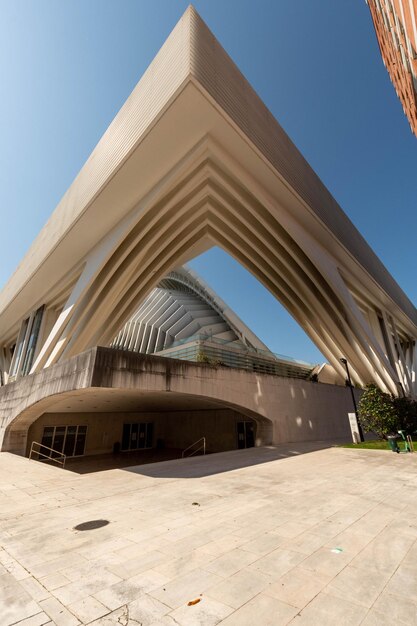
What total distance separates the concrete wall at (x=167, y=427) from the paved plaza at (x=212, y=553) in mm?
11661

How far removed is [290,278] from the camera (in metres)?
26.1

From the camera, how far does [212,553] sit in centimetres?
446

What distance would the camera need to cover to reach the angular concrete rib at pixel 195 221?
14.3m

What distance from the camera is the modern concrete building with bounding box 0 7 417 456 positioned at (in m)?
13.7

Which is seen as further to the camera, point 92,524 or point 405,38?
point 405,38

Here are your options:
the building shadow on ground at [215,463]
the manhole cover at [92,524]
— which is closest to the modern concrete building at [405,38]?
the manhole cover at [92,524]

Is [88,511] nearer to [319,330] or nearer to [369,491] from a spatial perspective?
[369,491]

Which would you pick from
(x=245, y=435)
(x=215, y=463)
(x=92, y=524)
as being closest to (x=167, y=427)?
(x=245, y=435)

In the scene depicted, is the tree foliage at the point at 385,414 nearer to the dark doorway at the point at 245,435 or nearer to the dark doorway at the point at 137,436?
the dark doorway at the point at 245,435

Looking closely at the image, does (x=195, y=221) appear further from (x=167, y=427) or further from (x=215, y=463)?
(x=215, y=463)

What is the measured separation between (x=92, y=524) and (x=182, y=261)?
2418 centimetres

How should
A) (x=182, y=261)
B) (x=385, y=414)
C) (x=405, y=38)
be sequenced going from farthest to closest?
(x=182, y=261), (x=385, y=414), (x=405, y=38)

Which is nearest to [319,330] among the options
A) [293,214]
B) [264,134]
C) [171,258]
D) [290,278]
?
[290,278]

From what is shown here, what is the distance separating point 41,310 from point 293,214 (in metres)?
27.3
